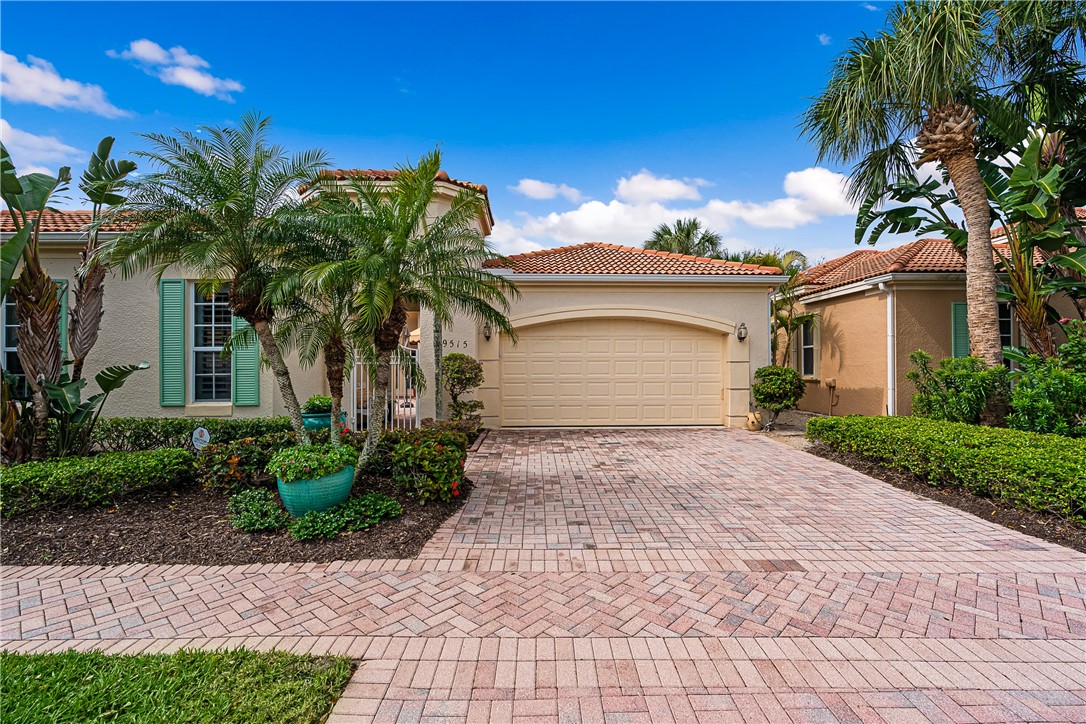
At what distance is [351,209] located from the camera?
18.1ft

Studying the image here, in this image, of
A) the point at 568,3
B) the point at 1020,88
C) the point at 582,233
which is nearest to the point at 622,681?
the point at 568,3

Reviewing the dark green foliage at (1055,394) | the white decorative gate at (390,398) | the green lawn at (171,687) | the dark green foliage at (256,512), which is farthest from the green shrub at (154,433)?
the dark green foliage at (1055,394)

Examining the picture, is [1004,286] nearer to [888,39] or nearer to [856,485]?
[888,39]

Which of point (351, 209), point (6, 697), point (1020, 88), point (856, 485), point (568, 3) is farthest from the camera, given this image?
point (1020, 88)

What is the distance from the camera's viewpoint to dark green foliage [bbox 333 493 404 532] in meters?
5.04

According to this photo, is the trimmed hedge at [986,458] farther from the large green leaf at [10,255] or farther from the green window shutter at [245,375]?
the large green leaf at [10,255]

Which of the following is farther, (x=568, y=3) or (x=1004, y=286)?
(x=1004, y=286)

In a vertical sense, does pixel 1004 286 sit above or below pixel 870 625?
above

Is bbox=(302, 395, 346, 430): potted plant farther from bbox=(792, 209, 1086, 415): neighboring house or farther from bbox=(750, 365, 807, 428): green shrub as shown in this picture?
bbox=(792, 209, 1086, 415): neighboring house

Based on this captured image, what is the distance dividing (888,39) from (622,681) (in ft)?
38.2

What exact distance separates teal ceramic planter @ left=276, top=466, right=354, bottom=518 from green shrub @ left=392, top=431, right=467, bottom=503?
823 mm

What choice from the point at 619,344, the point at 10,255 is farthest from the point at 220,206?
the point at 619,344

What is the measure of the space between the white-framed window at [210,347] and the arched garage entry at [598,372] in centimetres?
598

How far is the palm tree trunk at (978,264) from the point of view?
8.95m
